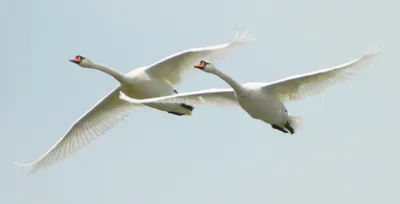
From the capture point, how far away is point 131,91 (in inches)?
1638

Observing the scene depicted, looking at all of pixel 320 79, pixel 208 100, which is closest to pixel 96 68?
pixel 208 100

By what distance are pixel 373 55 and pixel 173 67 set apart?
6996mm

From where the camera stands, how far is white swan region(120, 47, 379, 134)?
38.1 m

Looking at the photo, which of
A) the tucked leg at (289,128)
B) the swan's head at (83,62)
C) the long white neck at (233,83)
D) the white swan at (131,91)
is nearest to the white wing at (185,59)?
the white swan at (131,91)

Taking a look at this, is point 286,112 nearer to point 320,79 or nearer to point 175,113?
point 320,79

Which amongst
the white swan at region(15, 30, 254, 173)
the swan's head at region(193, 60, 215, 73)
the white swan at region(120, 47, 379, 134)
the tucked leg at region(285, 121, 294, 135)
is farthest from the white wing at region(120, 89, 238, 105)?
the white swan at region(15, 30, 254, 173)

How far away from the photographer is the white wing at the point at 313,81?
3778 cm

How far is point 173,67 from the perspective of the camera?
42.2 meters

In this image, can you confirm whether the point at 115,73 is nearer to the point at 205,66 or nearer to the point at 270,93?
the point at 205,66

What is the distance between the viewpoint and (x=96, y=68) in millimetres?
42875

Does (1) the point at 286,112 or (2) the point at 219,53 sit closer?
(1) the point at 286,112

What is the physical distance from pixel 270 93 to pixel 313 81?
1.18m

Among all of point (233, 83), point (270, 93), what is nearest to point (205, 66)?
point (233, 83)

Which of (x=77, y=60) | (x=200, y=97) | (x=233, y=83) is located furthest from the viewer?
(x=77, y=60)
